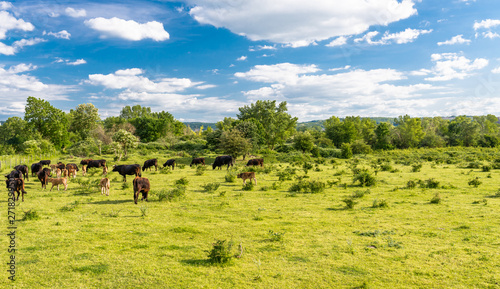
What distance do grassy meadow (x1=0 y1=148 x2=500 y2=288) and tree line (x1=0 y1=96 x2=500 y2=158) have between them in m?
30.2

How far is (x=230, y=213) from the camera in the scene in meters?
13.7

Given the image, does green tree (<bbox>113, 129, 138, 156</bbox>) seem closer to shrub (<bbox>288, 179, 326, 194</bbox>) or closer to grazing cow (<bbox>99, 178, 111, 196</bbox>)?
grazing cow (<bbox>99, 178, 111, 196</bbox>)

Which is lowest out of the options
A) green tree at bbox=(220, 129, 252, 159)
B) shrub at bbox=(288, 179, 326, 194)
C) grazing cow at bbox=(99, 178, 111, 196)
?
shrub at bbox=(288, 179, 326, 194)

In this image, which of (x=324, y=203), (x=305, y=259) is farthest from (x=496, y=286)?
(x=324, y=203)

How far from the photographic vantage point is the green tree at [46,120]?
5233 centimetres

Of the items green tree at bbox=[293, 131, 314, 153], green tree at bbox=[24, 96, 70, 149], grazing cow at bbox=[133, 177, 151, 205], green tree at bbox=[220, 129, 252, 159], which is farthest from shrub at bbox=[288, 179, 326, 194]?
green tree at bbox=[24, 96, 70, 149]

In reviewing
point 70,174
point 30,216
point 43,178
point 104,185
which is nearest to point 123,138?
point 70,174

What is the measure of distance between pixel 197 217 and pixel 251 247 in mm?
4471

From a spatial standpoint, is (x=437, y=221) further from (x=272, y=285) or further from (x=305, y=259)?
(x=272, y=285)

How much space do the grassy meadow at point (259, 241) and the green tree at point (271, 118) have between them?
48.5 meters

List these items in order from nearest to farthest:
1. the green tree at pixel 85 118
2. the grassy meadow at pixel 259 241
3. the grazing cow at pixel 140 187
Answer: the grassy meadow at pixel 259 241
the grazing cow at pixel 140 187
the green tree at pixel 85 118

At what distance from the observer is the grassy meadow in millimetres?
7270

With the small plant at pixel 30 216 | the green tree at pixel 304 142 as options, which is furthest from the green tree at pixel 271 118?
the small plant at pixel 30 216

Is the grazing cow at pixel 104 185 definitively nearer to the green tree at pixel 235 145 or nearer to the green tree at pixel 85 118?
the green tree at pixel 235 145
